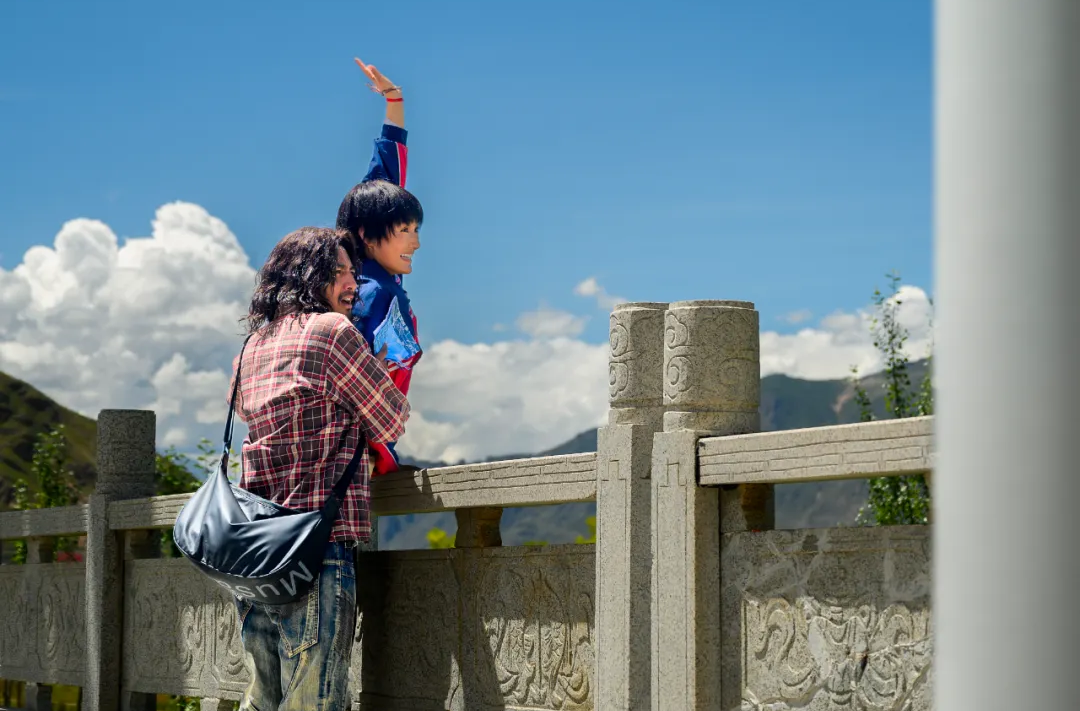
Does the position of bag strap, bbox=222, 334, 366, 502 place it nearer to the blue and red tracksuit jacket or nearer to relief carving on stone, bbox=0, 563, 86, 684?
the blue and red tracksuit jacket

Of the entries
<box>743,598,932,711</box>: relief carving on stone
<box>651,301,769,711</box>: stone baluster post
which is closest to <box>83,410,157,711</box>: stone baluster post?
<box>651,301,769,711</box>: stone baluster post

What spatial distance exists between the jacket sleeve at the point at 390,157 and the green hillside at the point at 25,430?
18.1m

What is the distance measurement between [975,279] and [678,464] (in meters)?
2.73

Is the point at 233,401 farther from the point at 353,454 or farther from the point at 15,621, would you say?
the point at 15,621

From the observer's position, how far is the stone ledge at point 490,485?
427 cm

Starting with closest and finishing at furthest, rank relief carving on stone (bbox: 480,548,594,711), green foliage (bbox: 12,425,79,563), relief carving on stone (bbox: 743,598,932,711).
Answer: relief carving on stone (bbox: 743,598,932,711) < relief carving on stone (bbox: 480,548,594,711) < green foliage (bbox: 12,425,79,563)

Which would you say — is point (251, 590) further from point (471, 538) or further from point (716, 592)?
point (716, 592)

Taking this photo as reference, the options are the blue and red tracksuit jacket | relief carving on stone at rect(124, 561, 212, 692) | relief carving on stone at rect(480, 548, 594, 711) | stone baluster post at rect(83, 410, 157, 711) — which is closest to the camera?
relief carving on stone at rect(480, 548, 594, 711)

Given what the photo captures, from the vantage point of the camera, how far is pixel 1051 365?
119 cm

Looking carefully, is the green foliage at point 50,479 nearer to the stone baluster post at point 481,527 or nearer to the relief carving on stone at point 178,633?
the relief carving on stone at point 178,633

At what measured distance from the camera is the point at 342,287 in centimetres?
438

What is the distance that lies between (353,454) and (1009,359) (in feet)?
10.5

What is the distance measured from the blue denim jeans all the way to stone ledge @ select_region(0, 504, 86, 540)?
3.22 meters

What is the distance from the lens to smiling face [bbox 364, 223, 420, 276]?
480 cm
